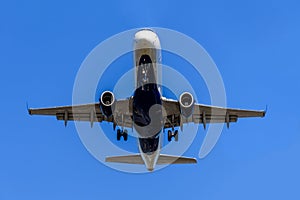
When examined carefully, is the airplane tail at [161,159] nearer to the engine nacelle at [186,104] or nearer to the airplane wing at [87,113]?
the airplane wing at [87,113]

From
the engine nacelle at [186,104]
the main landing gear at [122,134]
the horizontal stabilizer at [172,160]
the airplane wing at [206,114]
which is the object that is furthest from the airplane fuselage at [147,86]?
the horizontal stabilizer at [172,160]

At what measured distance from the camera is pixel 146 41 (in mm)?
37594

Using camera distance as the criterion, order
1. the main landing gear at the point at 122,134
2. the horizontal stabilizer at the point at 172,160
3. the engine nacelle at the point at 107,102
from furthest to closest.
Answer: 1. the horizontal stabilizer at the point at 172,160
2. the main landing gear at the point at 122,134
3. the engine nacelle at the point at 107,102

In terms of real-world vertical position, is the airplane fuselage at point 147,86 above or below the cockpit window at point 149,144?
above

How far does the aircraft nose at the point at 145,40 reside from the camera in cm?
3759

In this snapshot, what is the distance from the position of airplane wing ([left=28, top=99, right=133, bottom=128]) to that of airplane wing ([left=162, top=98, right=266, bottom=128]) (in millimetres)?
2725

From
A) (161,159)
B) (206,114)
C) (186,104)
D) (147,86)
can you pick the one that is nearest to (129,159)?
(161,159)

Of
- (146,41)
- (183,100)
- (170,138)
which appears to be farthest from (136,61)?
(170,138)

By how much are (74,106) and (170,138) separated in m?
7.00

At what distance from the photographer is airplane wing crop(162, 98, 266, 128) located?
4231cm

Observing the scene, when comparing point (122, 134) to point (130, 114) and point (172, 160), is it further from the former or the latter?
point (172, 160)

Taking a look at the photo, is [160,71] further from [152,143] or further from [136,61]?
[152,143]

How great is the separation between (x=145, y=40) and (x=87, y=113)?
904 cm

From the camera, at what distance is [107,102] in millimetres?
39531
